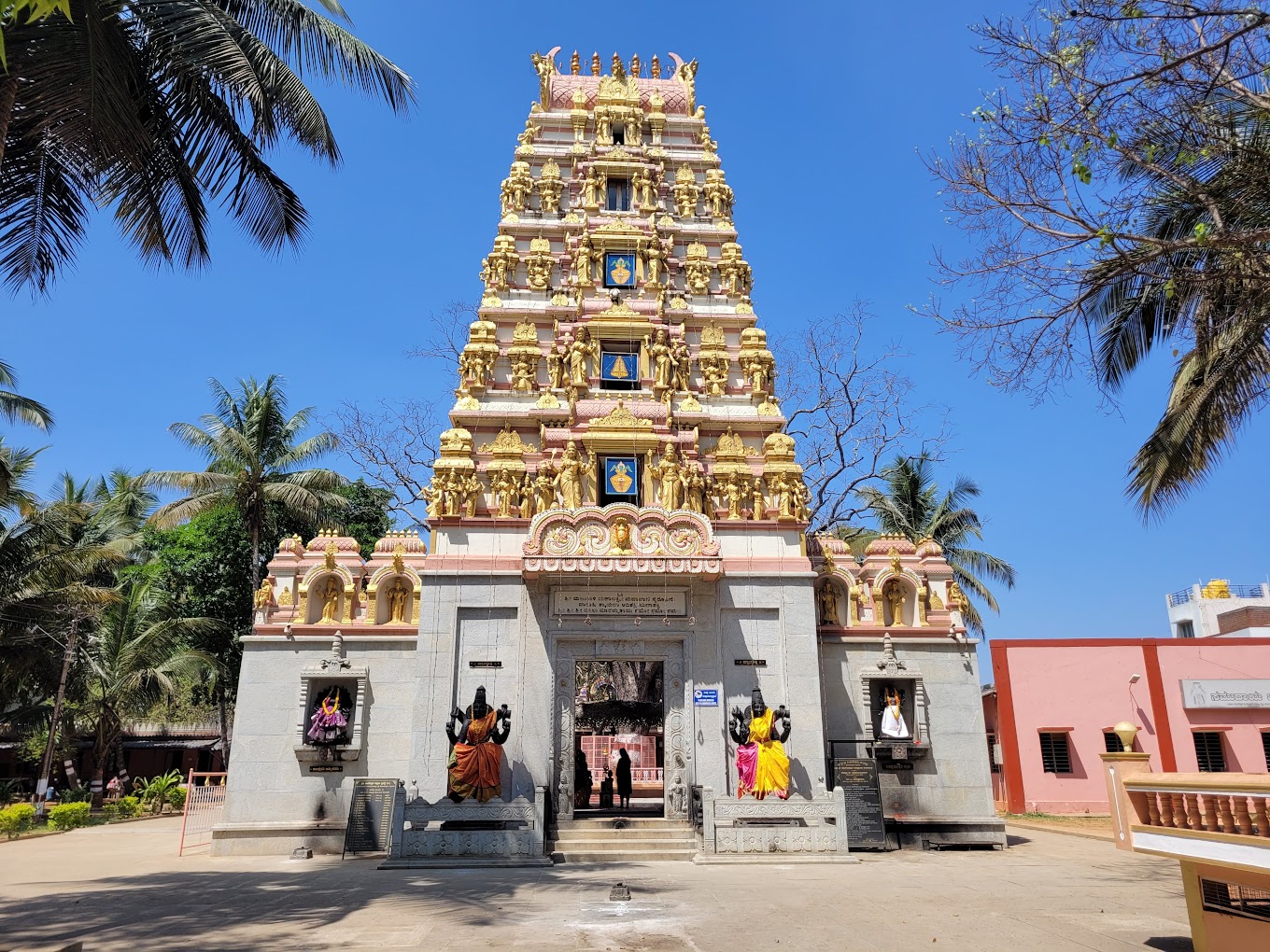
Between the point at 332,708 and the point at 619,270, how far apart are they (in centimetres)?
1187

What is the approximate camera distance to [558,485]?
709 inches

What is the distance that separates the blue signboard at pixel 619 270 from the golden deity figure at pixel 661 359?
6.19 feet

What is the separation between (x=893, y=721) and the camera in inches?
697

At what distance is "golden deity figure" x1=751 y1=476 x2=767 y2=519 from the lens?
18234mm

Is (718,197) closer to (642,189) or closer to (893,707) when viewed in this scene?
(642,189)

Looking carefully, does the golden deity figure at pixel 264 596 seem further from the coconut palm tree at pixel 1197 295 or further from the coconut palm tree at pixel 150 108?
the coconut palm tree at pixel 1197 295

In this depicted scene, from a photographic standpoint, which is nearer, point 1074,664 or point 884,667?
point 884,667

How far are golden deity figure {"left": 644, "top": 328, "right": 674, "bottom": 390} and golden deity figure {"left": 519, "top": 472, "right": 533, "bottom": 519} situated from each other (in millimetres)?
→ 3680

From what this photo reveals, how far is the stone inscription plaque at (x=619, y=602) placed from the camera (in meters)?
17.0

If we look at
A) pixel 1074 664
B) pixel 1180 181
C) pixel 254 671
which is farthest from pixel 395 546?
pixel 1074 664

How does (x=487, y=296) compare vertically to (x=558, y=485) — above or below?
above

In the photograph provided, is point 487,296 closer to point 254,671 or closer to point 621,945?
point 254,671

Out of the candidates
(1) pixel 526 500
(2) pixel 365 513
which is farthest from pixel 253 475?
(1) pixel 526 500

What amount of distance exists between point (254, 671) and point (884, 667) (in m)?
13.1
